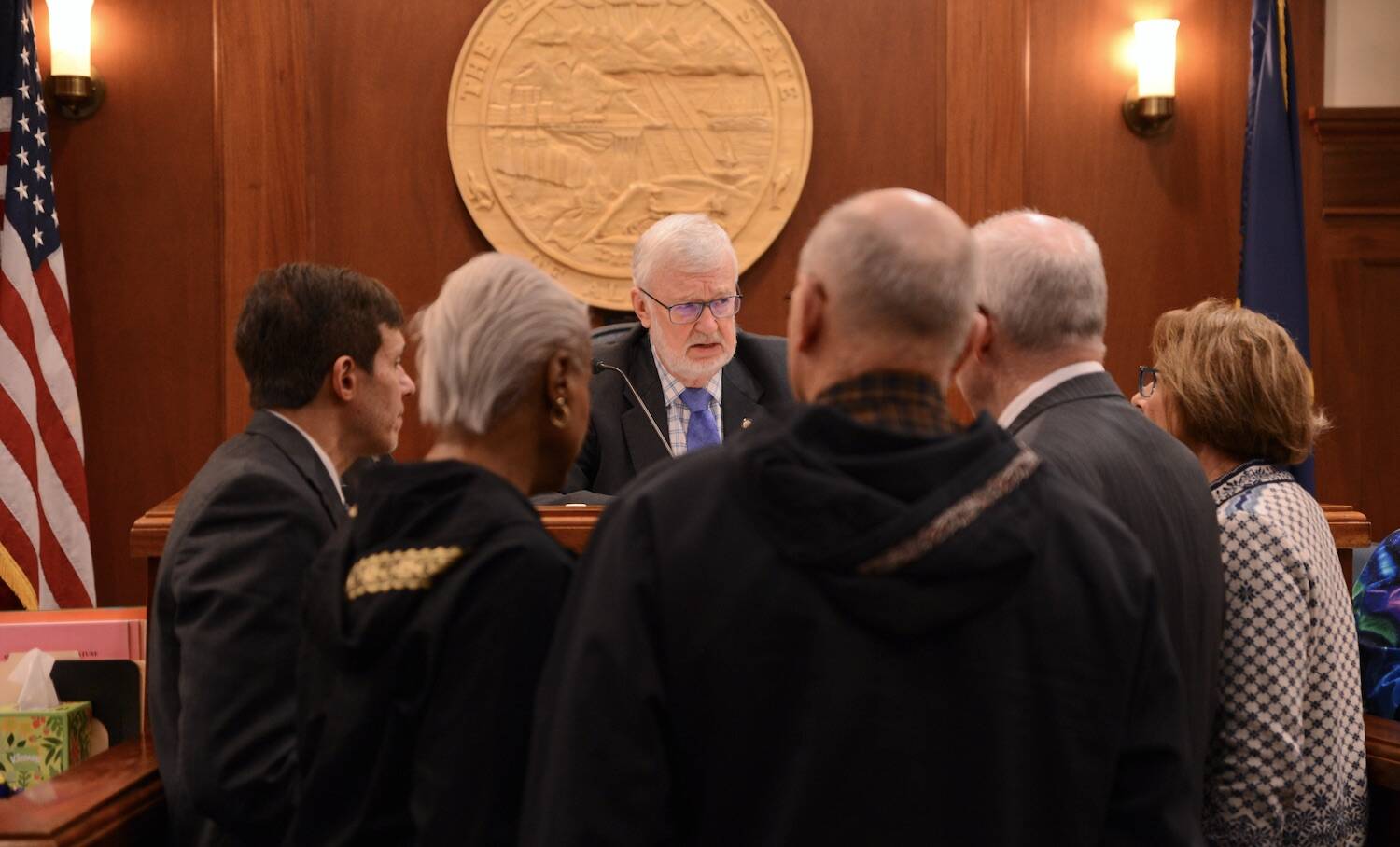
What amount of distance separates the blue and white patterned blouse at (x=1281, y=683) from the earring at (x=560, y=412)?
1.00 metres

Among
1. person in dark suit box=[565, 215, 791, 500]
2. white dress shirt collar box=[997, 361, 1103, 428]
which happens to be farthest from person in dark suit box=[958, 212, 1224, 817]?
person in dark suit box=[565, 215, 791, 500]

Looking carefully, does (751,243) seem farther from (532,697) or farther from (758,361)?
(532,697)

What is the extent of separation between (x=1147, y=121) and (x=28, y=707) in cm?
395

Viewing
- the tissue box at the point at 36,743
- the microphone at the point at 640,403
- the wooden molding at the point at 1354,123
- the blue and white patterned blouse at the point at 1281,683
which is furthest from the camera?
the wooden molding at the point at 1354,123

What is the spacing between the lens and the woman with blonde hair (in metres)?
1.86

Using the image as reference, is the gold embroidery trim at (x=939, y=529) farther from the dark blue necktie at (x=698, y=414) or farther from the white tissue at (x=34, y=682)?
the dark blue necktie at (x=698, y=414)

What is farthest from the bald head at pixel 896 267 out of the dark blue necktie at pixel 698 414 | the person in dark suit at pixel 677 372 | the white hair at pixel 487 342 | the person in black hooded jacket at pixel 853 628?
the dark blue necktie at pixel 698 414

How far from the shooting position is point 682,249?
313cm

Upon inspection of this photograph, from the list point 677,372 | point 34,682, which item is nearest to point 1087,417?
point 677,372

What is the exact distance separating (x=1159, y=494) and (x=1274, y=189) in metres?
3.20

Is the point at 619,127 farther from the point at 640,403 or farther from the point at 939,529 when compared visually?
the point at 939,529

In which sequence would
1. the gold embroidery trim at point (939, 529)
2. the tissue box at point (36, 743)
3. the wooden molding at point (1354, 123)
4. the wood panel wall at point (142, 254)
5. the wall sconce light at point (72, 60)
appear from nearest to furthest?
the gold embroidery trim at point (939, 529) → the tissue box at point (36, 743) → the wall sconce light at point (72, 60) → the wood panel wall at point (142, 254) → the wooden molding at point (1354, 123)

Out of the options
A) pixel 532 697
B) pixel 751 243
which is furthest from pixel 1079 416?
pixel 751 243

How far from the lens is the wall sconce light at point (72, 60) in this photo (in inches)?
170
